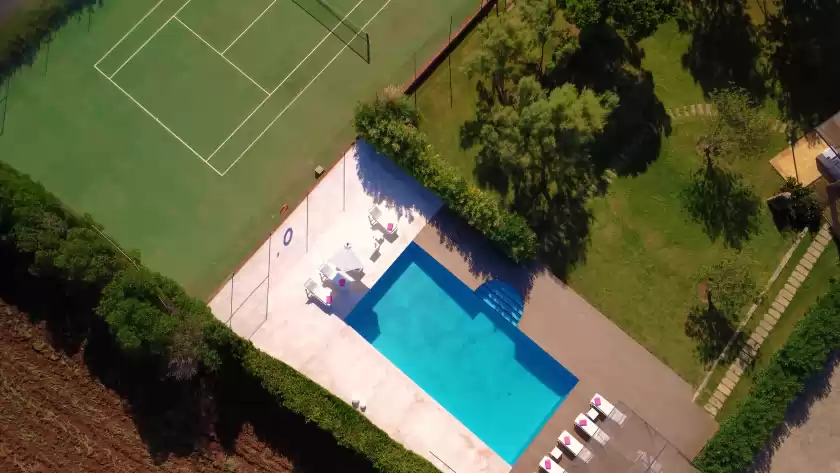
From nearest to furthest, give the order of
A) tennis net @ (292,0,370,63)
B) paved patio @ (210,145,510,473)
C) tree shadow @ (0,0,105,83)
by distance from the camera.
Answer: paved patio @ (210,145,510,473), tree shadow @ (0,0,105,83), tennis net @ (292,0,370,63)

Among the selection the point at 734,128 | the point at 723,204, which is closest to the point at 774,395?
the point at 723,204

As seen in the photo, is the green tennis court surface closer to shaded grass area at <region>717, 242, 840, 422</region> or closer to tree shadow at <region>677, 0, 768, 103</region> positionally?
tree shadow at <region>677, 0, 768, 103</region>

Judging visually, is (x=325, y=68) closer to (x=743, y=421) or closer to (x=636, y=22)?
(x=636, y=22)

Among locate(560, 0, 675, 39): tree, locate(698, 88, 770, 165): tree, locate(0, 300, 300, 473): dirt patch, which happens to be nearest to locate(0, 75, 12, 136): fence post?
locate(0, 300, 300, 473): dirt patch

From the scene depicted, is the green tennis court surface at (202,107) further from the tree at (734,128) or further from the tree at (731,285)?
the tree at (731,285)

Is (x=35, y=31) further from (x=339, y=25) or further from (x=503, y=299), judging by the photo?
(x=503, y=299)

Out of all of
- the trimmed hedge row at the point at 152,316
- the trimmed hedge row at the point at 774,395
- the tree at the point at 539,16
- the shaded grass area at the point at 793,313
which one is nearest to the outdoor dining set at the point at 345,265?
the trimmed hedge row at the point at 152,316

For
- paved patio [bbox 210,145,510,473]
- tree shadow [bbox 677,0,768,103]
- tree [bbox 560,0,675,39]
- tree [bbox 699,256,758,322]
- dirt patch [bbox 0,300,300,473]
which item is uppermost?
tree shadow [bbox 677,0,768,103]

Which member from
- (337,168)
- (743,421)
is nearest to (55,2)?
(337,168)
